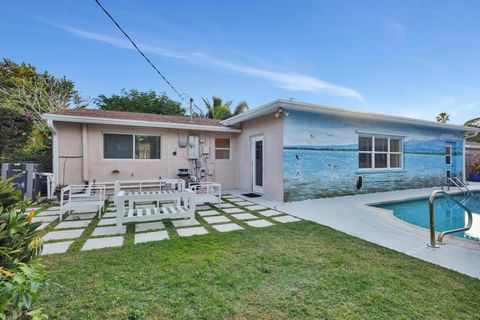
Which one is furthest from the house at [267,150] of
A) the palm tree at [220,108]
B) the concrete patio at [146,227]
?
the palm tree at [220,108]

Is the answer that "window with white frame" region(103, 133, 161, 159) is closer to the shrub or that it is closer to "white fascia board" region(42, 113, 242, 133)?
"white fascia board" region(42, 113, 242, 133)

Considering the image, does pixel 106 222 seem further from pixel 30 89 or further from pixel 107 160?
pixel 30 89

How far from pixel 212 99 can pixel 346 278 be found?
19.7 metres

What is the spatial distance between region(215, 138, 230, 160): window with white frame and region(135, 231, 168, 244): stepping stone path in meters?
5.76

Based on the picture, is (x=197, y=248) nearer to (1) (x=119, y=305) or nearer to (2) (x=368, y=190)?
(1) (x=119, y=305)

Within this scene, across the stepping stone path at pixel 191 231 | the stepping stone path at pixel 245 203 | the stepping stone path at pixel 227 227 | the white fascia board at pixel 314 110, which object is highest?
the white fascia board at pixel 314 110

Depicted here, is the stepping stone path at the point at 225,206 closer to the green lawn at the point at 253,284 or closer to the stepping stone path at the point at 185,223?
the stepping stone path at the point at 185,223

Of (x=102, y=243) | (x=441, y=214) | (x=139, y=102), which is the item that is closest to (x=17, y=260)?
(x=102, y=243)

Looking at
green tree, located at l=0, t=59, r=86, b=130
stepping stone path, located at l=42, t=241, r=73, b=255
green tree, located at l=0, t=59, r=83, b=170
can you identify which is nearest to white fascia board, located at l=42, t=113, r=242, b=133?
green tree, located at l=0, t=59, r=83, b=170

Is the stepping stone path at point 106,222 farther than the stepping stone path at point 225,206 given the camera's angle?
No

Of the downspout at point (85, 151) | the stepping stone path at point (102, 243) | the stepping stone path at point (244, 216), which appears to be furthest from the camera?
the downspout at point (85, 151)

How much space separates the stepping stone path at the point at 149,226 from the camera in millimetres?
4371

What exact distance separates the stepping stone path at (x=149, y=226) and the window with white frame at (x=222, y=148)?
524 centimetres

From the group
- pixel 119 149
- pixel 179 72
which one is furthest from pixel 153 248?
pixel 179 72
